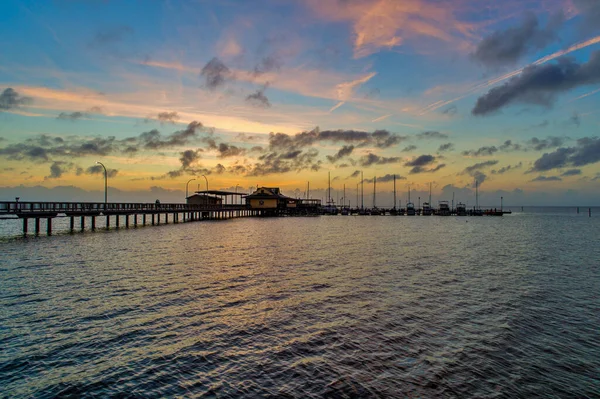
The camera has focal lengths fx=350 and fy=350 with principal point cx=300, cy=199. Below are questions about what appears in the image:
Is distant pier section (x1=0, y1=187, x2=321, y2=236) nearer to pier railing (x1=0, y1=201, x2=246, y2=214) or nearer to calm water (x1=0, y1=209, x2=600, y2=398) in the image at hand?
pier railing (x1=0, y1=201, x2=246, y2=214)

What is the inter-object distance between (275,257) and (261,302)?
575 inches

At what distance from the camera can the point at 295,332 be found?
13.0 m


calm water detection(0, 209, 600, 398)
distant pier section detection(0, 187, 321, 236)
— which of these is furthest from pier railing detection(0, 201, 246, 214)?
calm water detection(0, 209, 600, 398)

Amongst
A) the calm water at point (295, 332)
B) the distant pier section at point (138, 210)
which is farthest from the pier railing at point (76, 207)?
the calm water at point (295, 332)

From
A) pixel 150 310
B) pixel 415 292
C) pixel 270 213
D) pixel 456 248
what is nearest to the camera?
pixel 150 310

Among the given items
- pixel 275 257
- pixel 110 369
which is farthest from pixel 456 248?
pixel 110 369

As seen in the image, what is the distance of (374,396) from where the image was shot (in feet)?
28.9

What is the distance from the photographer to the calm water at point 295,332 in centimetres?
938

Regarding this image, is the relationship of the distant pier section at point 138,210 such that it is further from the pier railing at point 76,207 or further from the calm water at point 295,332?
the calm water at point 295,332

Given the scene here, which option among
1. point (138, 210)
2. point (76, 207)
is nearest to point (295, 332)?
point (76, 207)

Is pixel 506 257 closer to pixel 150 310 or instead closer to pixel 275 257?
pixel 275 257

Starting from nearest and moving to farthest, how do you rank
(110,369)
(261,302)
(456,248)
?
(110,369) → (261,302) → (456,248)

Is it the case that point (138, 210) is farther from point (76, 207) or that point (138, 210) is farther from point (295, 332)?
point (295, 332)

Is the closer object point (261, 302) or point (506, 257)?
point (261, 302)
